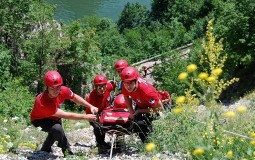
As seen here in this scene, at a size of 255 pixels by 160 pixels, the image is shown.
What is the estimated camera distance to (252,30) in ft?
73.0

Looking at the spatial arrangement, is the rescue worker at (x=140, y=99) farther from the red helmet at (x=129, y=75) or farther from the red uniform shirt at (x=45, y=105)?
the red uniform shirt at (x=45, y=105)

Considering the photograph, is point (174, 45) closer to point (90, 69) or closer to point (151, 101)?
point (90, 69)

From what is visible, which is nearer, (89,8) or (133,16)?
(133,16)

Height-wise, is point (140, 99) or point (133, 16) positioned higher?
point (133, 16)

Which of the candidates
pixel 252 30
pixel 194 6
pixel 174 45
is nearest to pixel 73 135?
pixel 252 30

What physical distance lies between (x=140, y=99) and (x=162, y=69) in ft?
96.2

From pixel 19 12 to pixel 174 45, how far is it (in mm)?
28504

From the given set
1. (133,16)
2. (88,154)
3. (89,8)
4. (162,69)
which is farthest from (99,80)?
(89,8)

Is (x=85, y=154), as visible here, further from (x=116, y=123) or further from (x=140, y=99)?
(x=140, y=99)

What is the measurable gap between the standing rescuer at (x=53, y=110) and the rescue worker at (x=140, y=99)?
2.14 ft

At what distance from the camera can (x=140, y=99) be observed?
6906mm

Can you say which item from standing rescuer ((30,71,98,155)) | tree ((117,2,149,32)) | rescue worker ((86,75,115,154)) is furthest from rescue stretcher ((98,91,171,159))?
tree ((117,2,149,32))

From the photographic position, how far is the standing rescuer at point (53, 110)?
21.6 feet

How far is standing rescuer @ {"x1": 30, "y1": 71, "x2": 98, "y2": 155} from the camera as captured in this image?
6578mm
